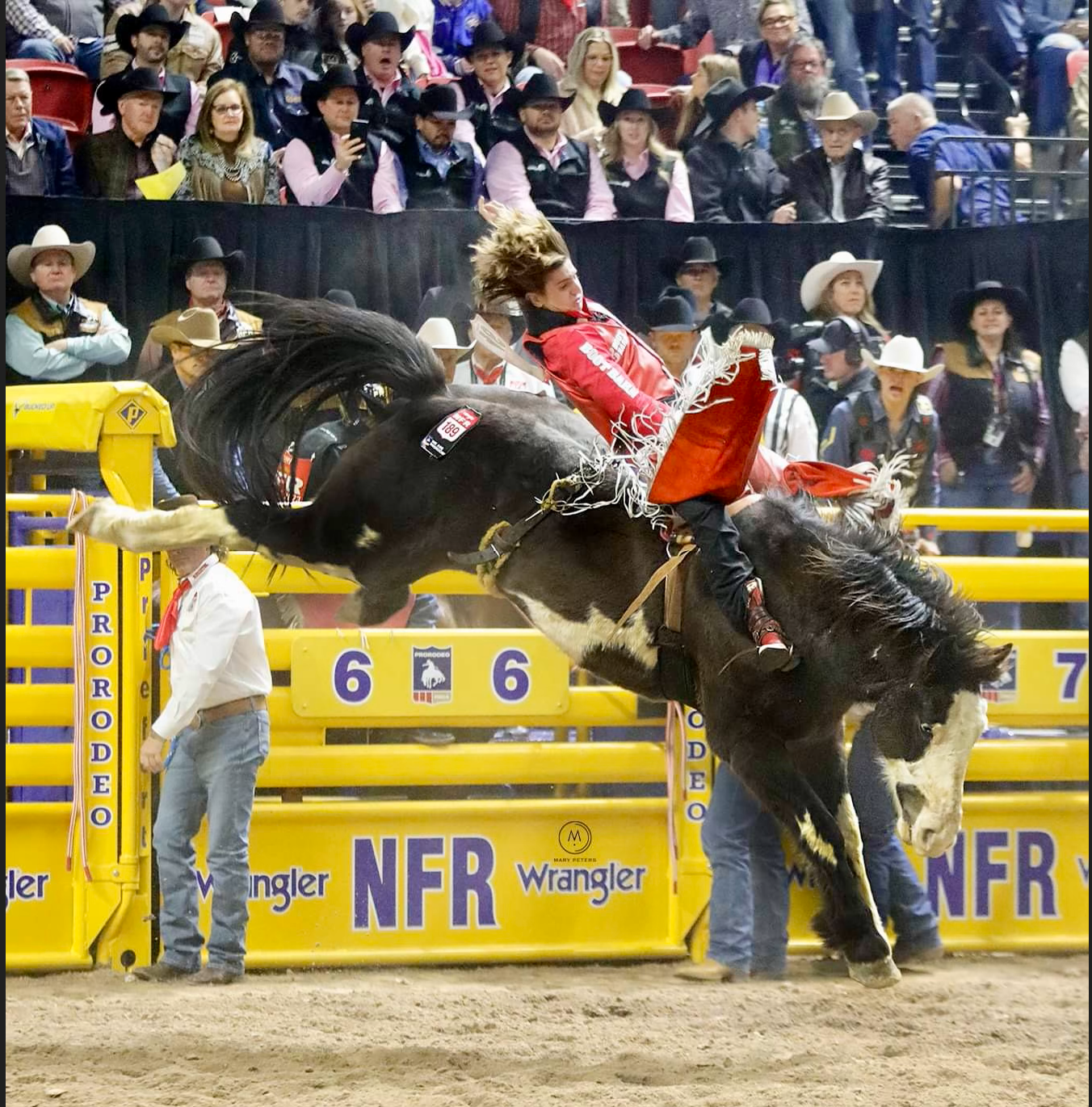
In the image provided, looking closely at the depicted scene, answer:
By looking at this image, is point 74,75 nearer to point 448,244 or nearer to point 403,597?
point 448,244

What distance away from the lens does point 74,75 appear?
5.55 meters

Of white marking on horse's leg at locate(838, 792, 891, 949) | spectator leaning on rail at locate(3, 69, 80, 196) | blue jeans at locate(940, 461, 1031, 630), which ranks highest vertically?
spectator leaning on rail at locate(3, 69, 80, 196)

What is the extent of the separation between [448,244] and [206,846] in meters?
2.46

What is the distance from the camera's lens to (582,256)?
5730mm

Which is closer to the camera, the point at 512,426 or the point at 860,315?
the point at 512,426

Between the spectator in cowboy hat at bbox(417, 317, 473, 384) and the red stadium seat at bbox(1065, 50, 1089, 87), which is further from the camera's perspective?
the red stadium seat at bbox(1065, 50, 1089, 87)

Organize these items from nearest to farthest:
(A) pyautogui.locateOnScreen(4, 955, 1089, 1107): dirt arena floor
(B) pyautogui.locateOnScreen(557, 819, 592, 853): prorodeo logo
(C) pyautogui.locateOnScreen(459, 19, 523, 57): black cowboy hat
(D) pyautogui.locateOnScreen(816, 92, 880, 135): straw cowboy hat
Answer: (A) pyautogui.locateOnScreen(4, 955, 1089, 1107): dirt arena floor
(B) pyautogui.locateOnScreen(557, 819, 592, 853): prorodeo logo
(C) pyautogui.locateOnScreen(459, 19, 523, 57): black cowboy hat
(D) pyautogui.locateOnScreen(816, 92, 880, 135): straw cowboy hat

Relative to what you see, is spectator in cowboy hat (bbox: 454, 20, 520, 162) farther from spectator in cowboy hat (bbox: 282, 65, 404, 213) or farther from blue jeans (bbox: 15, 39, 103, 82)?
blue jeans (bbox: 15, 39, 103, 82)

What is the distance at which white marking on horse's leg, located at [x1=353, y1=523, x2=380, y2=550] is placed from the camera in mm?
3795

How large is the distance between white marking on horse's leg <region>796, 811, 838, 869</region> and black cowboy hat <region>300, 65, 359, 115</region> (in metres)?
3.63

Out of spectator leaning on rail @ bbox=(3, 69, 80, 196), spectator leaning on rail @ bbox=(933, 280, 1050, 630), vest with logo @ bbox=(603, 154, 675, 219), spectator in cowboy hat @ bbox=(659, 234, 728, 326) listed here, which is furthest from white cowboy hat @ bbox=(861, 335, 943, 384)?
spectator leaning on rail @ bbox=(3, 69, 80, 196)

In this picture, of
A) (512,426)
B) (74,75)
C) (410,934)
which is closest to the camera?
(512,426)

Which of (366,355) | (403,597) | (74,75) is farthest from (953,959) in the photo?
(74,75)

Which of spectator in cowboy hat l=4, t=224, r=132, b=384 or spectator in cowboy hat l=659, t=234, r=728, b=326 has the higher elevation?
spectator in cowboy hat l=659, t=234, r=728, b=326
